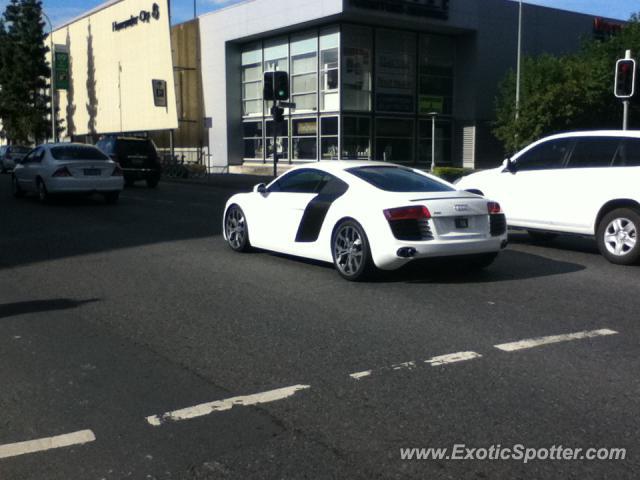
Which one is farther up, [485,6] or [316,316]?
[485,6]

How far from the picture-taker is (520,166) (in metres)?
12.0

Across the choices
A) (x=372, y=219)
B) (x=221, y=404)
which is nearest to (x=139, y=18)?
(x=372, y=219)

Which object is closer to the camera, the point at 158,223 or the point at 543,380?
the point at 543,380

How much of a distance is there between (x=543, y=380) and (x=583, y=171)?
640cm

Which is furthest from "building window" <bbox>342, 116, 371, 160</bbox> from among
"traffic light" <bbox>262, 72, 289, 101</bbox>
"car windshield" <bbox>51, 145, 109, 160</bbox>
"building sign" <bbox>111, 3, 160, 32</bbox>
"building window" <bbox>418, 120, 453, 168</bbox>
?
"car windshield" <bbox>51, 145, 109, 160</bbox>

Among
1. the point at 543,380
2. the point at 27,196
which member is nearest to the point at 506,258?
the point at 543,380

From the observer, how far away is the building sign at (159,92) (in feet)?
147

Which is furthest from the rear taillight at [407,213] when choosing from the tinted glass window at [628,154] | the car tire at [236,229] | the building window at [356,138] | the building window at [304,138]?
the building window at [304,138]

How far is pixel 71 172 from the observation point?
61.2ft

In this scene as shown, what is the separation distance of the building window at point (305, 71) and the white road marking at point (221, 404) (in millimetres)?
35134

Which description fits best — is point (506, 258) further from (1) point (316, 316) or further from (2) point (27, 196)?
(2) point (27, 196)

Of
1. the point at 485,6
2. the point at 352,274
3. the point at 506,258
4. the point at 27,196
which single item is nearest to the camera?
the point at 352,274

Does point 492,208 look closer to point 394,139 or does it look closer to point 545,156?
point 545,156

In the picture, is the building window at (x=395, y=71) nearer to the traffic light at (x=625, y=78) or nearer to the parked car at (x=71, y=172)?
the parked car at (x=71, y=172)
